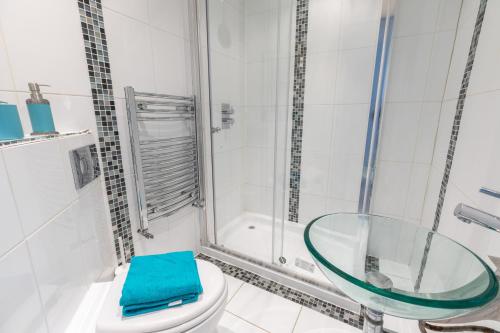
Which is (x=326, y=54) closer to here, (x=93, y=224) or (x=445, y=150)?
(x=445, y=150)

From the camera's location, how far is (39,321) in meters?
0.63

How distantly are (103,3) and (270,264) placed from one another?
1.93 meters

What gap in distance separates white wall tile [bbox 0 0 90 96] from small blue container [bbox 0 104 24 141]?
294mm

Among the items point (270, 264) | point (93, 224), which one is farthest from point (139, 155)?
point (270, 264)

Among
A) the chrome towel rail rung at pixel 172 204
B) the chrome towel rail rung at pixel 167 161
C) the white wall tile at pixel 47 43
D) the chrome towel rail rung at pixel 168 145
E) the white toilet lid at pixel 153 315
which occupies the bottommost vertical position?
the white toilet lid at pixel 153 315

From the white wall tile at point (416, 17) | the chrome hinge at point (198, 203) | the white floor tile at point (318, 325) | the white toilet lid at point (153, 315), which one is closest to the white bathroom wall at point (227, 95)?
the chrome hinge at point (198, 203)

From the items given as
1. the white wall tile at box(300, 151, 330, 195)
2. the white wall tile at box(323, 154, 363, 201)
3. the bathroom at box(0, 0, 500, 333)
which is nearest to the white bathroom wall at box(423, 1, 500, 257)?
the bathroom at box(0, 0, 500, 333)

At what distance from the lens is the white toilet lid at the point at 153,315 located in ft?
2.52

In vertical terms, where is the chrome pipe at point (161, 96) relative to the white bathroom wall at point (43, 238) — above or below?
above

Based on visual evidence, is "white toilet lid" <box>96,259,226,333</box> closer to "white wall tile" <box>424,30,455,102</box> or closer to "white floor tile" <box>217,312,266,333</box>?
"white floor tile" <box>217,312,266,333</box>

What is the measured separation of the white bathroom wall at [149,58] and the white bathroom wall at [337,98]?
3.48ft

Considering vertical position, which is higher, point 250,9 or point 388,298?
point 250,9

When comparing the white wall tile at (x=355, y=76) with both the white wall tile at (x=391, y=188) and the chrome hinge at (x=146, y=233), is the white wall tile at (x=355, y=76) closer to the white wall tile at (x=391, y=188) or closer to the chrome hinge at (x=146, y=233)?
the white wall tile at (x=391, y=188)

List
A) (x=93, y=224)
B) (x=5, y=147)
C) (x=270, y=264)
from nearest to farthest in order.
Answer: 1. (x=5, y=147)
2. (x=93, y=224)
3. (x=270, y=264)
